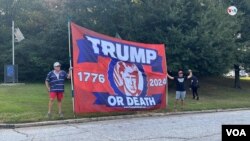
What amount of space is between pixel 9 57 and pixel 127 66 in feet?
70.9

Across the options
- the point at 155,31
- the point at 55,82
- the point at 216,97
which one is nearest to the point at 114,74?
the point at 55,82

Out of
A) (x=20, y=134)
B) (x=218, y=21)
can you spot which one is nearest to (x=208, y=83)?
(x=218, y=21)

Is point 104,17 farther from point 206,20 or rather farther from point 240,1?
point 240,1

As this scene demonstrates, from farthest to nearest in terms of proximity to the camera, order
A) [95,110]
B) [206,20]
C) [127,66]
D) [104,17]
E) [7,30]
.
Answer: [7,30]
[104,17]
[206,20]
[127,66]
[95,110]

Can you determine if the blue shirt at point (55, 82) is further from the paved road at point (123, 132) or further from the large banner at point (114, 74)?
the paved road at point (123, 132)

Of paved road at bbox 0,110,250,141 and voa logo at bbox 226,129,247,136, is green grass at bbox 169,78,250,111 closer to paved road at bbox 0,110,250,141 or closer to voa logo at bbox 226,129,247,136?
paved road at bbox 0,110,250,141

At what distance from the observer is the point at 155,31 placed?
30656mm

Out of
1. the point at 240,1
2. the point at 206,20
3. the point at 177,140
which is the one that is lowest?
the point at 177,140

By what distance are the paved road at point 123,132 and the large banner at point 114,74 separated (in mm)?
1410

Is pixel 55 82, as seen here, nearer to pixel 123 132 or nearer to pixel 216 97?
pixel 123 132

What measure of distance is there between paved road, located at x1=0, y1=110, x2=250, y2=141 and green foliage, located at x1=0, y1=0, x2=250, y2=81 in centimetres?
1581

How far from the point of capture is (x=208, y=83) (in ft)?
130

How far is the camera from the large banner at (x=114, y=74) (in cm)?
1490

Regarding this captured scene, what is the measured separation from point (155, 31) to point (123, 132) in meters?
19.7
